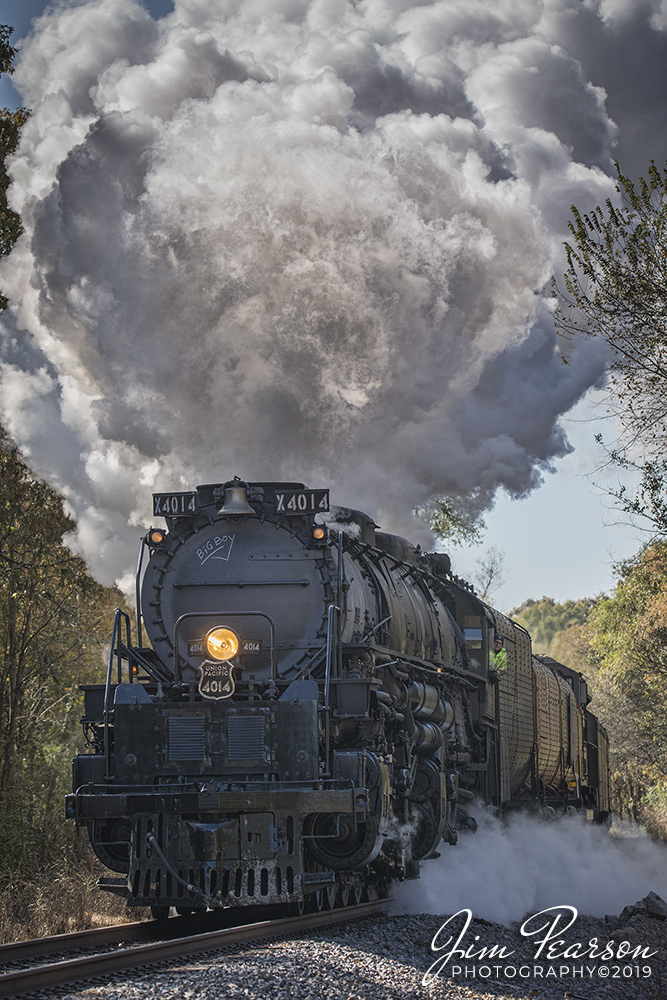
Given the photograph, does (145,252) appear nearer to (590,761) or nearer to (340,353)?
(340,353)

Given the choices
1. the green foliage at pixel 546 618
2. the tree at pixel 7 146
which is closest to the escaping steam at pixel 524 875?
the tree at pixel 7 146

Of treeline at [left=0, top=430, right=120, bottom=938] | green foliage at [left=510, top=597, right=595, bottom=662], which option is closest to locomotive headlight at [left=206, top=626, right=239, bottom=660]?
treeline at [left=0, top=430, right=120, bottom=938]

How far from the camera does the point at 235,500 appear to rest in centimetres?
923

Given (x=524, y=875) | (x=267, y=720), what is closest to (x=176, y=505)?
(x=267, y=720)

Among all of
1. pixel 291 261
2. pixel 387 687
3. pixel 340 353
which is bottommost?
pixel 387 687

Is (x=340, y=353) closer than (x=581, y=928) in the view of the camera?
No

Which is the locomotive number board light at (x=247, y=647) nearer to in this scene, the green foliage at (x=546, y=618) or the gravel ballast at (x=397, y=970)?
the gravel ballast at (x=397, y=970)

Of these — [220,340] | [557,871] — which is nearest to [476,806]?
[557,871]

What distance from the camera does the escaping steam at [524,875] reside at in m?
9.63

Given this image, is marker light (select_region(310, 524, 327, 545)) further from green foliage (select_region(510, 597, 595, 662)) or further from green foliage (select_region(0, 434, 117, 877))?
green foliage (select_region(510, 597, 595, 662))

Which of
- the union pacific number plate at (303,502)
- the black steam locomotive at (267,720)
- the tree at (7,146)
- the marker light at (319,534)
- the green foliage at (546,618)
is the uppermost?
the green foliage at (546,618)

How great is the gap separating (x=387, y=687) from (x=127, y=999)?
493 cm

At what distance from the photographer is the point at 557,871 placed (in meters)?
12.4

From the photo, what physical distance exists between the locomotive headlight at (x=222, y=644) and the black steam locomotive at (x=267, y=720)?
0.01 m
